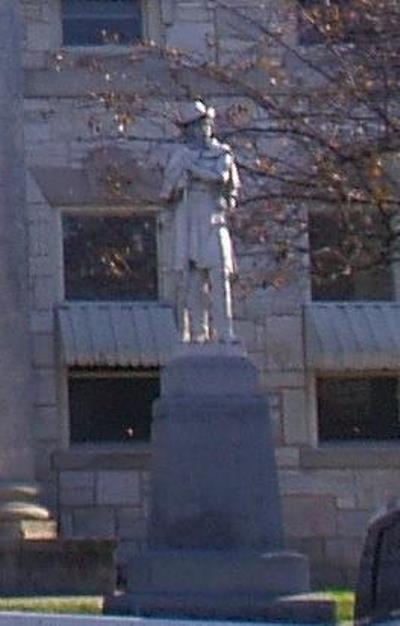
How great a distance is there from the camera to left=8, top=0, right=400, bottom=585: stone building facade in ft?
91.5

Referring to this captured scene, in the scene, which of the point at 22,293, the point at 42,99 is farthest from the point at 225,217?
the point at 42,99

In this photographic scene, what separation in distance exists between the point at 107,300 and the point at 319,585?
456 cm

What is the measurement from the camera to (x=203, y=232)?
20.8 meters

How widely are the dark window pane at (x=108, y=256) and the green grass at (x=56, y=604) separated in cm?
666

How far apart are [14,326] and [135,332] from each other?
181cm

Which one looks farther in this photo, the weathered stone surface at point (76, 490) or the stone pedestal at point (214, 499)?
the weathered stone surface at point (76, 490)

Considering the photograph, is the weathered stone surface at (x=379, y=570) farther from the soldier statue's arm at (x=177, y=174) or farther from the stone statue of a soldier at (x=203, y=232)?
the soldier statue's arm at (x=177, y=174)

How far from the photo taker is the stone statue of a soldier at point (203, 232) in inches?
816

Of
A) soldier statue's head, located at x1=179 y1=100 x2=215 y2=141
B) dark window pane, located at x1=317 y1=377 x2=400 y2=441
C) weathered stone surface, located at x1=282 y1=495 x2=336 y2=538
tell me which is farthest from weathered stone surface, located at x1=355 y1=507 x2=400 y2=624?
dark window pane, located at x1=317 y1=377 x2=400 y2=441

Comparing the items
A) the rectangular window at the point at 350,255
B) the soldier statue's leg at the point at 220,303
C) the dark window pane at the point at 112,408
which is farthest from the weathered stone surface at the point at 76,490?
the soldier statue's leg at the point at 220,303

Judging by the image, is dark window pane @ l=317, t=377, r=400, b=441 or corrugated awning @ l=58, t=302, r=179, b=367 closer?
corrugated awning @ l=58, t=302, r=179, b=367

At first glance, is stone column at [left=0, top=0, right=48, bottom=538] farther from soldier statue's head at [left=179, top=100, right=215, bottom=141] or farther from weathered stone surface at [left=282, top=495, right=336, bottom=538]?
soldier statue's head at [left=179, top=100, right=215, bottom=141]

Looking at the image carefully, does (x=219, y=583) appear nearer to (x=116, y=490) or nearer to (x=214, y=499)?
(x=214, y=499)

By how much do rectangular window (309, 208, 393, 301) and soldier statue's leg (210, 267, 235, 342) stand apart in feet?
4.04
